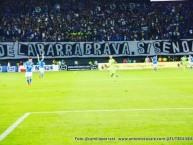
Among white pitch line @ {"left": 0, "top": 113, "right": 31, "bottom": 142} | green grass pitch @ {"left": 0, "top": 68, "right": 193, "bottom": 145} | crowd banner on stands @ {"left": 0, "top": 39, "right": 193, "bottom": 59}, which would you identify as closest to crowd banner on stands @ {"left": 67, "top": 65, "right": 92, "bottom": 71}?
crowd banner on stands @ {"left": 0, "top": 39, "right": 193, "bottom": 59}

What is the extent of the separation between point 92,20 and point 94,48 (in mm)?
5041

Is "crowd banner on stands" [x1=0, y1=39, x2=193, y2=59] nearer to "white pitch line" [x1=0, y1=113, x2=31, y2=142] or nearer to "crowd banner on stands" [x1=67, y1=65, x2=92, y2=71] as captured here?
"crowd banner on stands" [x1=67, y1=65, x2=92, y2=71]

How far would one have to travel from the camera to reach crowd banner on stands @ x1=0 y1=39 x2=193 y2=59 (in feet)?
199

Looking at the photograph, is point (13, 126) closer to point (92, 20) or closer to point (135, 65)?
point (135, 65)

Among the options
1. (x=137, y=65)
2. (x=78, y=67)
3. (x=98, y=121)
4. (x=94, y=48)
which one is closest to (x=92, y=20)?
(x=94, y=48)

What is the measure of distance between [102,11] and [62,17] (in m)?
6.50

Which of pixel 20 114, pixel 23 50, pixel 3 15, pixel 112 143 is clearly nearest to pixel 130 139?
pixel 112 143

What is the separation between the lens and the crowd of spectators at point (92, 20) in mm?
61719

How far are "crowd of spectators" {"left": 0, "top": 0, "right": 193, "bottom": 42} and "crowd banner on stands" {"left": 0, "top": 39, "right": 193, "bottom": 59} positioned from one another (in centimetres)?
80

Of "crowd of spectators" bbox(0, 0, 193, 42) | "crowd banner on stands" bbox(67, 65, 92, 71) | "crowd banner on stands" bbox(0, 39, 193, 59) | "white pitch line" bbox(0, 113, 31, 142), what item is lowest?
"white pitch line" bbox(0, 113, 31, 142)

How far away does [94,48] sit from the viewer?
6162 centimetres

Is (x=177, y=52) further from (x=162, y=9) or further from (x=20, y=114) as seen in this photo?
(x=20, y=114)

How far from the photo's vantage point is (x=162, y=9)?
2611 inches

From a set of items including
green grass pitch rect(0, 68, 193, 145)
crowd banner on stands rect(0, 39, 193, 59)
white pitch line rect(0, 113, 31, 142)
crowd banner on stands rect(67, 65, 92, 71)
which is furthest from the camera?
crowd banner on stands rect(67, 65, 92, 71)
